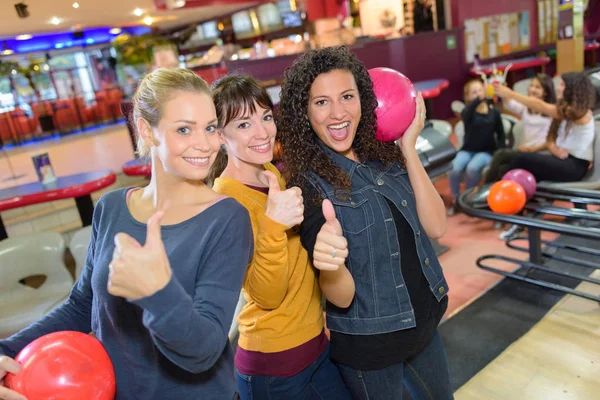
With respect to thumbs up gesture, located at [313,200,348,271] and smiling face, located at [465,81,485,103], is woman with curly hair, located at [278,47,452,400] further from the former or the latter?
smiling face, located at [465,81,485,103]

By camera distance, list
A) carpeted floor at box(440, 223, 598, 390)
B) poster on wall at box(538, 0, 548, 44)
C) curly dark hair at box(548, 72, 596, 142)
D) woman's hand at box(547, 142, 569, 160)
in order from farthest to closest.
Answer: poster on wall at box(538, 0, 548, 44), woman's hand at box(547, 142, 569, 160), curly dark hair at box(548, 72, 596, 142), carpeted floor at box(440, 223, 598, 390)

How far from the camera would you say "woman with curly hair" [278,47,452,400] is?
1.26 m

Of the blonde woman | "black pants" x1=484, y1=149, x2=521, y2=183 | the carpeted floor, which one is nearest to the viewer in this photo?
the blonde woman

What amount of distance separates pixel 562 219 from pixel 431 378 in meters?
3.13

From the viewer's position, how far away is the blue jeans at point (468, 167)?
A: 4.32 meters

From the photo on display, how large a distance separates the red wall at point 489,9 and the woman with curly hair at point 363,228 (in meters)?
8.52

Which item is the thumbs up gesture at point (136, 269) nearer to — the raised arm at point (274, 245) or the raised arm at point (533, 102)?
the raised arm at point (274, 245)

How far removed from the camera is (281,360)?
129 centimetres

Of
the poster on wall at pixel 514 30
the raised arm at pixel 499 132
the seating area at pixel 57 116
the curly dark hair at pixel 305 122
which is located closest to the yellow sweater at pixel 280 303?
the curly dark hair at pixel 305 122

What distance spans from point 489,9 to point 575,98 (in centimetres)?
703

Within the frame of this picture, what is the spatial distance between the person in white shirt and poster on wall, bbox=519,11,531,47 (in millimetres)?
6868

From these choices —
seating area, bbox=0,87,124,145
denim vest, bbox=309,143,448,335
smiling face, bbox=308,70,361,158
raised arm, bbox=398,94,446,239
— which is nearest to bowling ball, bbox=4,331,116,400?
denim vest, bbox=309,143,448,335

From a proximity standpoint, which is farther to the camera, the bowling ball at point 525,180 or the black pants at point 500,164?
the black pants at point 500,164

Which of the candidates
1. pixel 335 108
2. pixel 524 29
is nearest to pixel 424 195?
pixel 335 108
